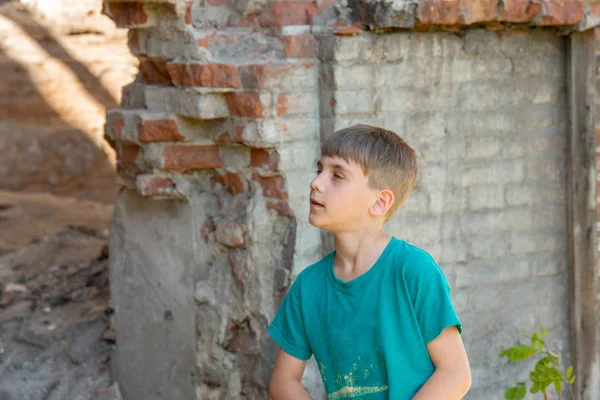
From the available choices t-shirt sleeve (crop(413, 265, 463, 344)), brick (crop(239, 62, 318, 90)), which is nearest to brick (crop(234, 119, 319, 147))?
brick (crop(239, 62, 318, 90))

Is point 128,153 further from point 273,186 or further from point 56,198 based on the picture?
point 56,198

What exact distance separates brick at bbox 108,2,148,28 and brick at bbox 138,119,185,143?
40 centimetres

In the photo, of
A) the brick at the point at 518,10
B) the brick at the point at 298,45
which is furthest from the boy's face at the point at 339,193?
the brick at the point at 518,10

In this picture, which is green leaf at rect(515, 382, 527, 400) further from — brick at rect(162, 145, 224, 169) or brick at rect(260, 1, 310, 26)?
brick at rect(260, 1, 310, 26)

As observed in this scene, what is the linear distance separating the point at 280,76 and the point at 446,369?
4.49ft

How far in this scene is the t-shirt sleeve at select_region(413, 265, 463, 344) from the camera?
217cm

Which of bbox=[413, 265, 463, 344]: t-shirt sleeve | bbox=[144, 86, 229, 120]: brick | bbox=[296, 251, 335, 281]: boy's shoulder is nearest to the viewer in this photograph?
bbox=[413, 265, 463, 344]: t-shirt sleeve

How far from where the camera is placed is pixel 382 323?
2.21 metres

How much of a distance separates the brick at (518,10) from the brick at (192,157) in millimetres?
1175

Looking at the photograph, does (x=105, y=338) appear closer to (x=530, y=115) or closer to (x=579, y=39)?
(x=530, y=115)

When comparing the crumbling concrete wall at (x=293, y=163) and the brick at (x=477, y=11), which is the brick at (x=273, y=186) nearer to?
the crumbling concrete wall at (x=293, y=163)

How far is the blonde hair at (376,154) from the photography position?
7.54 feet

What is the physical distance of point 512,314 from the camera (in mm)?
3691

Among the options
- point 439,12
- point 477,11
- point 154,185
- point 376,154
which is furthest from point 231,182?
point 376,154
